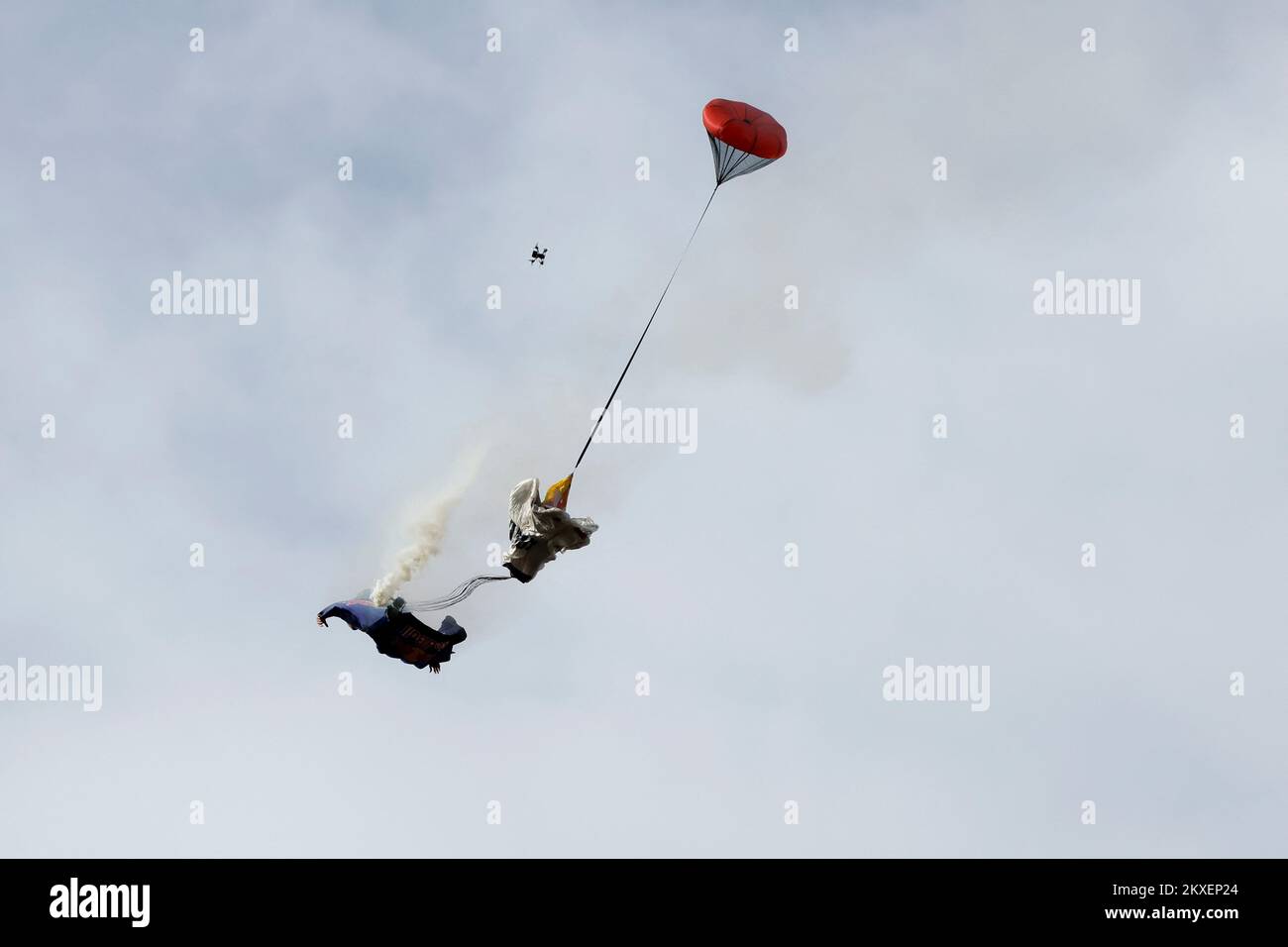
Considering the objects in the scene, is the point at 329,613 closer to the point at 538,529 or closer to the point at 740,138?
the point at 538,529

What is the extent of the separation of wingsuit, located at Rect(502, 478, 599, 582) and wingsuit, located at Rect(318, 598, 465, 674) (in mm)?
4234

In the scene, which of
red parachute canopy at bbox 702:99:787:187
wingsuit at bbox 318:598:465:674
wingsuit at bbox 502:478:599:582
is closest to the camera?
wingsuit at bbox 502:478:599:582

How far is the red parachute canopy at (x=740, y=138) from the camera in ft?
241

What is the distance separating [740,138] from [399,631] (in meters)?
24.9

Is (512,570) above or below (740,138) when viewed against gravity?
below

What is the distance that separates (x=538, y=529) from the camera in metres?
66.9

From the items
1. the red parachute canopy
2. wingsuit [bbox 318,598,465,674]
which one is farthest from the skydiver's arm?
the red parachute canopy

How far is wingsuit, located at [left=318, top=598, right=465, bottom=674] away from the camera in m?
68.3

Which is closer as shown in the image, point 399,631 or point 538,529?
point 538,529

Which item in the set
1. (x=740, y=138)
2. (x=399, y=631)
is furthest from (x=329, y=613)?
(x=740, y=138)

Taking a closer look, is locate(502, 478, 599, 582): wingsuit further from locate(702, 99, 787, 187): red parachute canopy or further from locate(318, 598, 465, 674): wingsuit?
locate(702, 99, 787, 187): red parachute canopy

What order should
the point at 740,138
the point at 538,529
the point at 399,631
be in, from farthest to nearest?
the point at 740,138 < the point at 399,631 < the point at 538,529
